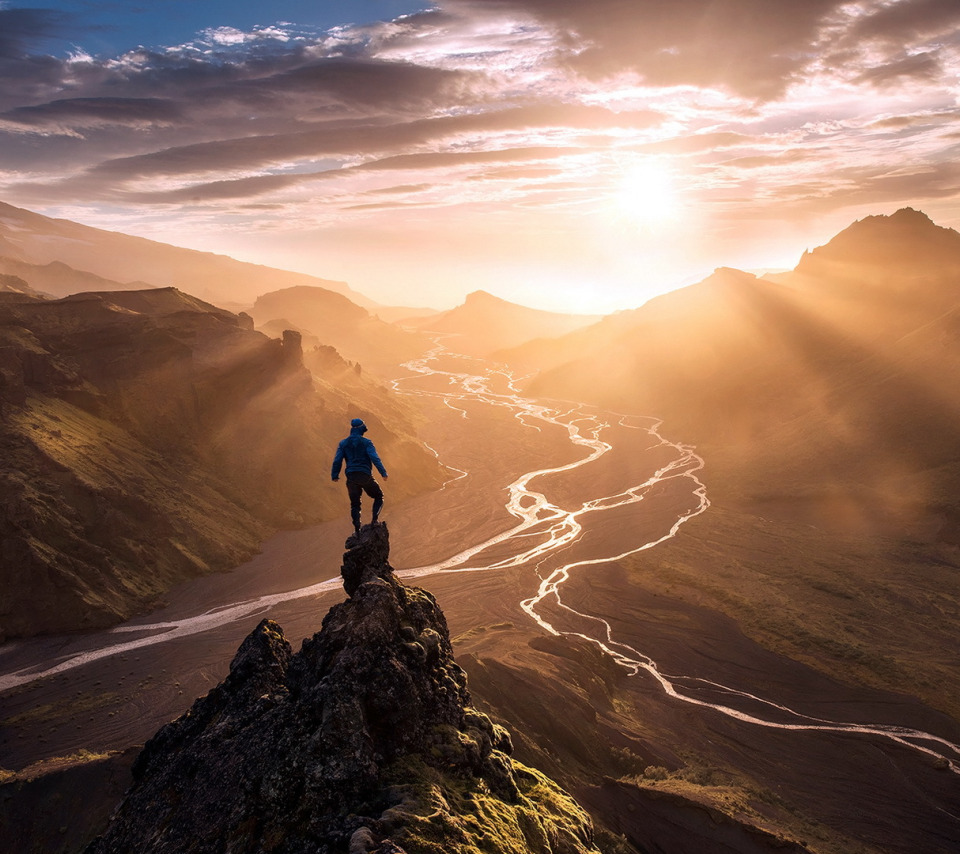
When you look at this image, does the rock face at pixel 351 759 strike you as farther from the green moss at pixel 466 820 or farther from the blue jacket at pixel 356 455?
the blue jacket at pixel 356 455

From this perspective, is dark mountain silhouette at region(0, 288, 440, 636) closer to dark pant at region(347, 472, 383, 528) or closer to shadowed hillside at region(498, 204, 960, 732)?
dark pant at region(347, 472, 383, 528)

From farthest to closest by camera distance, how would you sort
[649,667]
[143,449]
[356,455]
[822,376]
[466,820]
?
[822,376], [143,449], [649,667], [356,455], [466,820]

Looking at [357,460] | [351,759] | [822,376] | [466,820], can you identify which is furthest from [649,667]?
[822,376]

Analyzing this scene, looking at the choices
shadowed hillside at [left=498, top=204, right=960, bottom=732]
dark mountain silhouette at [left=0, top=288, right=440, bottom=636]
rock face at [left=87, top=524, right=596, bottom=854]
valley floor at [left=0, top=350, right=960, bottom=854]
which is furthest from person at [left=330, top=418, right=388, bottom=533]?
dark mountain silhouette at [left=0, top=288, right=440, bottom=636]

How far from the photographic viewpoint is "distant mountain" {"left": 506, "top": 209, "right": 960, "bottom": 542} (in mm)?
80312

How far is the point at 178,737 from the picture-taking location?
15.5m

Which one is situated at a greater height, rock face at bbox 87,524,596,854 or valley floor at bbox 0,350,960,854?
rock face at bbox 87,524,596,854

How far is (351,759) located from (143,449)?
205 ft

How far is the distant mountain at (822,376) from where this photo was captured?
80312 millimetres

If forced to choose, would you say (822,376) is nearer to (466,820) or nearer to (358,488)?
(358,488)

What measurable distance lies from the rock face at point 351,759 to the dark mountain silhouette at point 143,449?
39.5m

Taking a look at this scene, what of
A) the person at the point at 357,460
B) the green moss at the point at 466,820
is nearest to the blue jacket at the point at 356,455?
the person at the point at 357,460

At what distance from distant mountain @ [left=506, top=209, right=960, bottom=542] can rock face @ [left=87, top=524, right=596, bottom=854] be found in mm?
72051

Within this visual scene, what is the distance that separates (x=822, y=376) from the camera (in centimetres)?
11344
